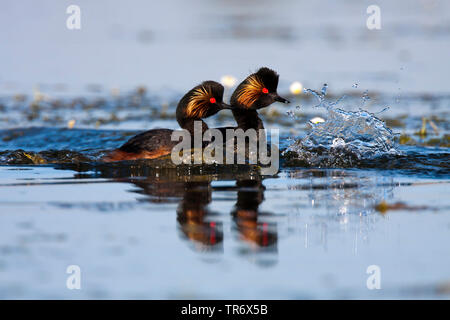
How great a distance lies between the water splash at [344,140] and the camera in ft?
31.7

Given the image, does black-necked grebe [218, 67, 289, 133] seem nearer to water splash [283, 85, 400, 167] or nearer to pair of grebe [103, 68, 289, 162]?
pair of grebe [103, 68, 289, 162]

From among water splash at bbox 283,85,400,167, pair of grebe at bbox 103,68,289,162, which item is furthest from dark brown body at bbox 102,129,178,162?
water splash at bbox 283,85,400,167

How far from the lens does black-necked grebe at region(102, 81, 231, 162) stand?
9.67 metres

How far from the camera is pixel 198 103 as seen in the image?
10.1 meters

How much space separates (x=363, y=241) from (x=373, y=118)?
16.0 feet

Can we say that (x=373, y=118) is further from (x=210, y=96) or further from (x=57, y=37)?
(x=57, y=37)

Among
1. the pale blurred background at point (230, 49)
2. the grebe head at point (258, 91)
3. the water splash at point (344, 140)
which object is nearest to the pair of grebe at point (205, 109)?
the grebe head at point (258, 91)

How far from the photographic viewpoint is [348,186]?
26.1 feet

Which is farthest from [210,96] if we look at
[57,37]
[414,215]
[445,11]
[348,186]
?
[445,11]

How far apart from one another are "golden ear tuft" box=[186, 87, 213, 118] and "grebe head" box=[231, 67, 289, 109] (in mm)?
720

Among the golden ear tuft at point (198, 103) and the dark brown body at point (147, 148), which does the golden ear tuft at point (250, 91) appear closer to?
the golden ear tuft at point (198, 103)
